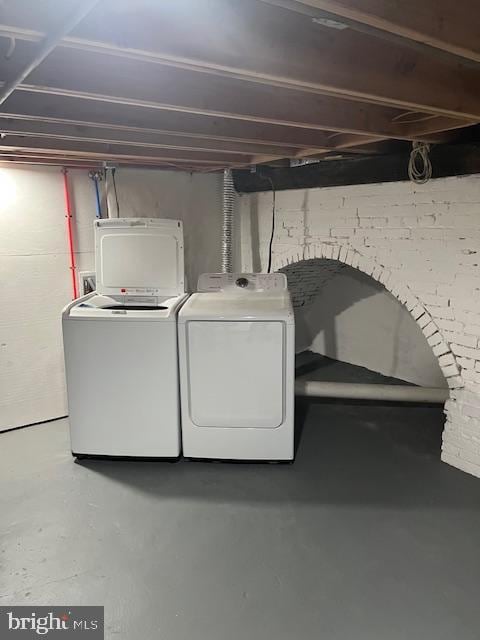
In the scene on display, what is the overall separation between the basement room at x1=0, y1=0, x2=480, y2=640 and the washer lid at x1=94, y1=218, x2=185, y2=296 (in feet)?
0.05

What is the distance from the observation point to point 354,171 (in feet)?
10.9

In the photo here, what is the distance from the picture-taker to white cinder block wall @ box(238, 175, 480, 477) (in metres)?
2.77

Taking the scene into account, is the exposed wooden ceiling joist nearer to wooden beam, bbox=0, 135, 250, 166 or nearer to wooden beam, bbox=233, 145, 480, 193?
wooden beam, bbox=233, 145, 480, 193

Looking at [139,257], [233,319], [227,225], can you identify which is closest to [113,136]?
[139,257]

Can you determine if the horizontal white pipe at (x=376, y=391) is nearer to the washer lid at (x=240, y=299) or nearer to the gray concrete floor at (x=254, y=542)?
the gray concrete floor at (x=254, y=542)

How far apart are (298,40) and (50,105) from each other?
3.65 feet

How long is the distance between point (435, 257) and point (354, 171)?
867 mm

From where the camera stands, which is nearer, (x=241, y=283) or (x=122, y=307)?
(x=122, y=307)

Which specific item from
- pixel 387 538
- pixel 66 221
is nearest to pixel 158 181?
pixel 66 221

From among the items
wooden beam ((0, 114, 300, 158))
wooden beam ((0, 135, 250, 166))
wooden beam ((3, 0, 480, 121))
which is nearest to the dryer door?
wooden beam ((0, 114, 300, 158))

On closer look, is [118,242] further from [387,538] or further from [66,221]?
[387,538]

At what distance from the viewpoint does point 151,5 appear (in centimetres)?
122

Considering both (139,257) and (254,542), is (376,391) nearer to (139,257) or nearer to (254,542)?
(254,542)

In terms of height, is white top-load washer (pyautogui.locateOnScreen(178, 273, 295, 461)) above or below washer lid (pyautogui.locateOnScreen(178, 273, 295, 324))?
below
